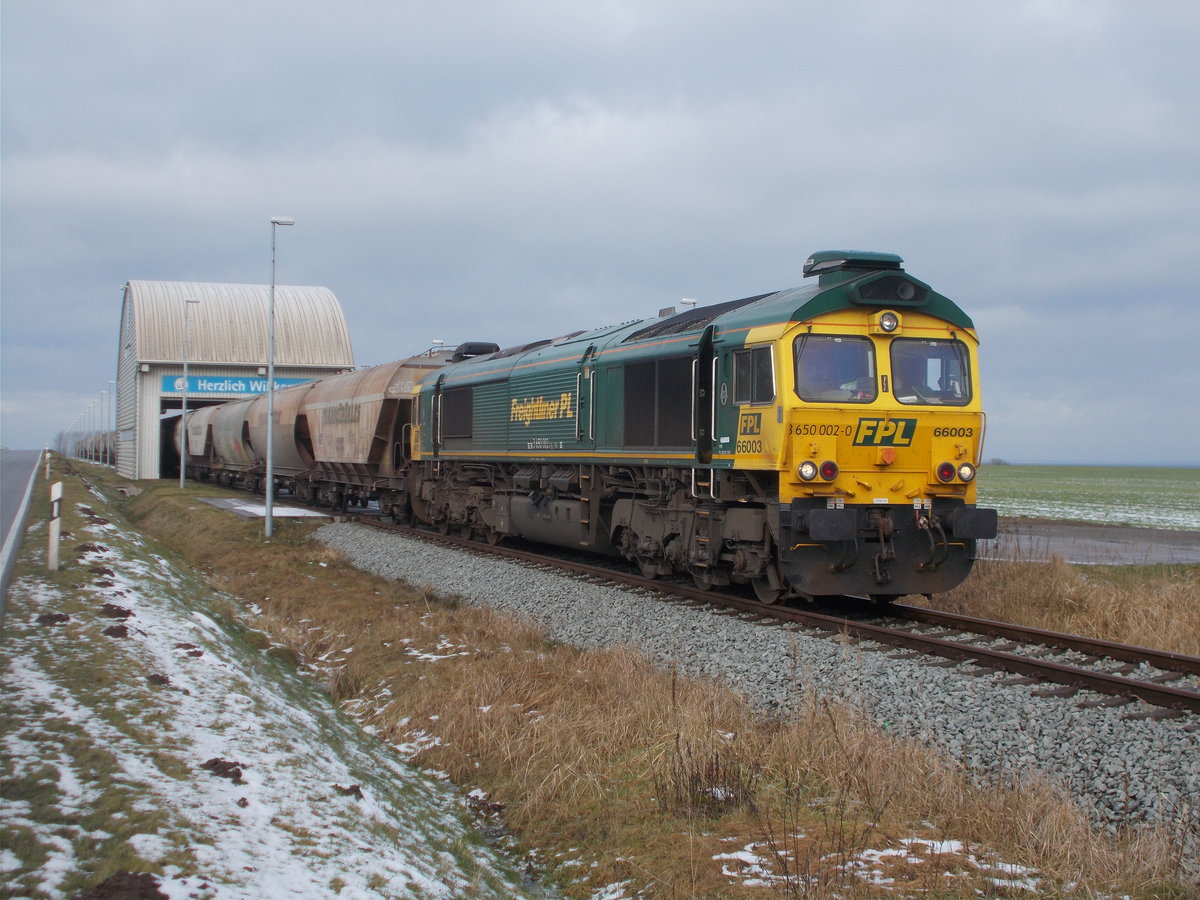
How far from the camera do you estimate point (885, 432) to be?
1095 cm

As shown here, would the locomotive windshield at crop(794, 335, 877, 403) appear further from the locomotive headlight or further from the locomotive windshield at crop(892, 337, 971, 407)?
the locomotive windshield at crop(892, 337, 971, 407)

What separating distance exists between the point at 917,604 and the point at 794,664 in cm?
565

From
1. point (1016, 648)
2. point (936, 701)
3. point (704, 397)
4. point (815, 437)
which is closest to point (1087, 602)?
point (1016, 648)

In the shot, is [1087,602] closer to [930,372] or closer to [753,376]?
[930,372]

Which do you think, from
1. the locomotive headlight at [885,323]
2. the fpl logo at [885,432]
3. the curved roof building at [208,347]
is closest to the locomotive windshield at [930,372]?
the locomotive headlight at [885,323]

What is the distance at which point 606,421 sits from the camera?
14.6 metres

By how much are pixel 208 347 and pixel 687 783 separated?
50.5 metres

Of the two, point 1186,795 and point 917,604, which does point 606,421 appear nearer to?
point 917,604

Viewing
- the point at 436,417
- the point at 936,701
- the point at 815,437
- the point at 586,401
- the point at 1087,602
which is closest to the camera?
the point at 936,701

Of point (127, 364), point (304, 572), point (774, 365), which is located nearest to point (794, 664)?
point (774, 365)

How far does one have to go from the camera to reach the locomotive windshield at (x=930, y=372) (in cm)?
1127

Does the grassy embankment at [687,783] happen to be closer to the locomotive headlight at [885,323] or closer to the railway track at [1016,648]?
the railway track at [1016,648]

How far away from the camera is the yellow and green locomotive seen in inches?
424

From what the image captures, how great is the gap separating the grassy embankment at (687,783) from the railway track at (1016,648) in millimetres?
1655
